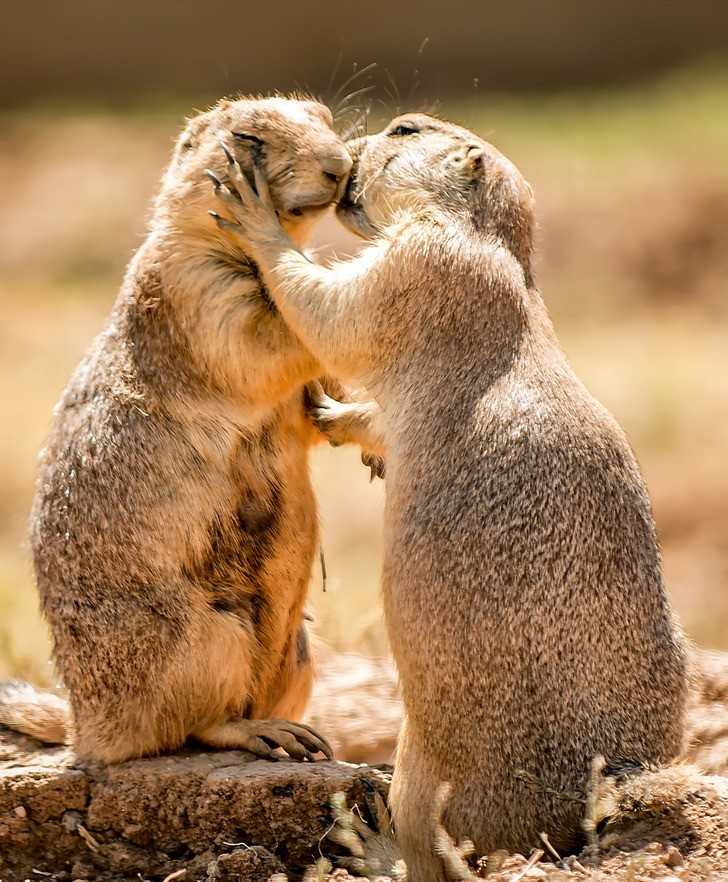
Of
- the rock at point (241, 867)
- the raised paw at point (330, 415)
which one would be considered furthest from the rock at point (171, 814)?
the raised paw at point (330, 415)

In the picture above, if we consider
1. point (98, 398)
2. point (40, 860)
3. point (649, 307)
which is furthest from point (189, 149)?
point (649, 307)

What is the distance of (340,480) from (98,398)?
8757mm

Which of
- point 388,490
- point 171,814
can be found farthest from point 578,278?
point 171,814

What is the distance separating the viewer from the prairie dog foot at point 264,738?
6207 millimetres

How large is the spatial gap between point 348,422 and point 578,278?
1297 centimetres

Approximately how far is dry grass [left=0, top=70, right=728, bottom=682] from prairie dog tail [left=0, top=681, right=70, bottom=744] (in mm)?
3220

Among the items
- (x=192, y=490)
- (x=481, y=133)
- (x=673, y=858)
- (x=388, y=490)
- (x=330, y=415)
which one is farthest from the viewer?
(x=481, y=133)

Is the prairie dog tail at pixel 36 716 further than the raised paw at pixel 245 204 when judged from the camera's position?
Yes

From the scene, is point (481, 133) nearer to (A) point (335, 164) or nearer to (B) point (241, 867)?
(A) point (335, 164)

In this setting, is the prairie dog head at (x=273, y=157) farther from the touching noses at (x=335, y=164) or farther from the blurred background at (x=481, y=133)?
the blurred background at (x=481, y=133)

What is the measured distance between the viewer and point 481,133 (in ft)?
64.6

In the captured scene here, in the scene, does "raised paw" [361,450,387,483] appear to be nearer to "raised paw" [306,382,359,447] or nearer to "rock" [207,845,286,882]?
"raised paw" [306,382,359,447]

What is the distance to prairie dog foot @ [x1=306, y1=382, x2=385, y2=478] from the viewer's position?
6.24 metres

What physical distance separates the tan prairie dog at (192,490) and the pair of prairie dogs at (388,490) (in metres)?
0.01
